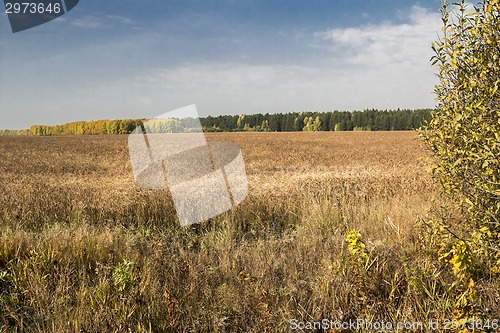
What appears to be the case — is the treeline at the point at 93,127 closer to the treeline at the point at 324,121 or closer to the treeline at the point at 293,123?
the treeline at the point at 293,123

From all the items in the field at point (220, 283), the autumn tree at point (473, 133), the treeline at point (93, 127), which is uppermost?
the treeline at point (93, 127)

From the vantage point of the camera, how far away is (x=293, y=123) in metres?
144

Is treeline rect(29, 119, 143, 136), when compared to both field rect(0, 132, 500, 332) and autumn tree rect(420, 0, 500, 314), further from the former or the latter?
autumn tree rect(420, 0, 500, 314)

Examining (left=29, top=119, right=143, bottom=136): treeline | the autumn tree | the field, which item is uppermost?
(left=29, top=119, right=143, bottom=136): treeline

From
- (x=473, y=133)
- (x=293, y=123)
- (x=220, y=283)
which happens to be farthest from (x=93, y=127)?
(x=473, y=133)

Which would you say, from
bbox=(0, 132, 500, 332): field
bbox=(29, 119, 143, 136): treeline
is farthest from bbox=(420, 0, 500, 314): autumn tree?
bbox=(29, 119, 143, 136): treeline

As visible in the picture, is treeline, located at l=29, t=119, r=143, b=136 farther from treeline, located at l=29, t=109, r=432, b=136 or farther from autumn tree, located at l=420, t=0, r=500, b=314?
autumn tree, located at l=420, t=0, r=500, b=314

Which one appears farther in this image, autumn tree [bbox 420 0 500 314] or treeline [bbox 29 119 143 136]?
treeline [bbox 29 119 143 136]

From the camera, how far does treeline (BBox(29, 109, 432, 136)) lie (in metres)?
128

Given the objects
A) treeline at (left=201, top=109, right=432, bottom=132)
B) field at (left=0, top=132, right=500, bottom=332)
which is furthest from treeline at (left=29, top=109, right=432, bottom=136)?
field at (left=0, top=132, right=500, bottom=332)

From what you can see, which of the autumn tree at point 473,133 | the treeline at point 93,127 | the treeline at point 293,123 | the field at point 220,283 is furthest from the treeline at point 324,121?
the autumn tree at point 473,133

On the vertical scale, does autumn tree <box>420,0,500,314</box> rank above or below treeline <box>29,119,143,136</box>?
below

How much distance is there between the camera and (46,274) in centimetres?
437

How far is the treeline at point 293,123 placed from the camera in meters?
128
